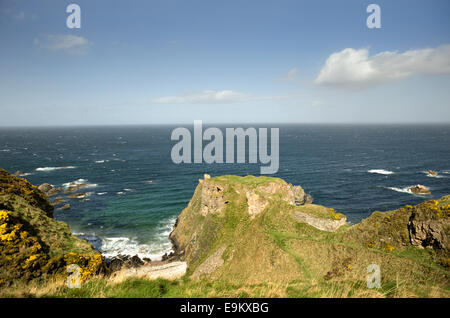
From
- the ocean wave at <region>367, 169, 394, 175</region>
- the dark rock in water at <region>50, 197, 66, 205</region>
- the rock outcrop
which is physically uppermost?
the rock outcrop

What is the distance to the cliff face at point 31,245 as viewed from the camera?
14477 mm

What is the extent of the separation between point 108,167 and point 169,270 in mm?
84274

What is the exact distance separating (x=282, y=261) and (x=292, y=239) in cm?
355

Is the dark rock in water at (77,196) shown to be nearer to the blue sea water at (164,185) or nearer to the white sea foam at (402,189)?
the blue sea water at (164,185)

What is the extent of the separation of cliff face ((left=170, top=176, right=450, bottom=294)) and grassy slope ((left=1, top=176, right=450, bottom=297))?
Answer: 99mm

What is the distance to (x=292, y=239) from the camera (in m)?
26.4

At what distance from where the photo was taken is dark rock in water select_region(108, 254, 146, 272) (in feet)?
108

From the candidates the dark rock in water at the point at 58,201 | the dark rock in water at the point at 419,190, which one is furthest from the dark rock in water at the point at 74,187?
the dark rock in water at the point at 419,190

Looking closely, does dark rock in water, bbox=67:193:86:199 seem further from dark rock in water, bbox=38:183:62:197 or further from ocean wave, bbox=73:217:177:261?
ocean wave, bbox=73:217:177:261

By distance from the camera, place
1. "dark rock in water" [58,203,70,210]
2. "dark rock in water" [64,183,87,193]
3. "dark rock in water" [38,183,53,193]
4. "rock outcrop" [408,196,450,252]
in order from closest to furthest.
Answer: "rock outcrop" [408,196,450,252] < "dark rock in water" [58,203,70,210] < "dark rock in water" [38,183,53,193] < "dark rock in water" [64,183,87,193]

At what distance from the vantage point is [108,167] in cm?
9556

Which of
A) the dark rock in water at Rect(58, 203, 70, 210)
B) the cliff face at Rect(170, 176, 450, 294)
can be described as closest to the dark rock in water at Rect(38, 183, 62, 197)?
the dark rock in water at Rect(58, 203, 70, 210)

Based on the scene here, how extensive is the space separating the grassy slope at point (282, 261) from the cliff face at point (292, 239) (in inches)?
3.9
